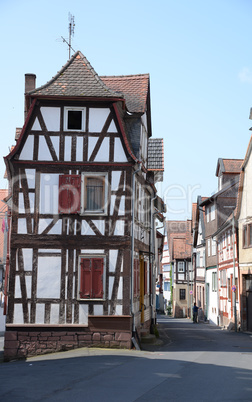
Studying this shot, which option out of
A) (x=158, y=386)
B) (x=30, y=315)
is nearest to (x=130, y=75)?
(x=30, y=315)

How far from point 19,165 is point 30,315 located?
216 inches

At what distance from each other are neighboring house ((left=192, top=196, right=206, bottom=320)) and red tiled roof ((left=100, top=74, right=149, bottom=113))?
26311mm

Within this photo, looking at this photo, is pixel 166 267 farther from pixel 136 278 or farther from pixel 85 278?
pixel 85 278

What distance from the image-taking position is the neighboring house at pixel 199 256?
169ft

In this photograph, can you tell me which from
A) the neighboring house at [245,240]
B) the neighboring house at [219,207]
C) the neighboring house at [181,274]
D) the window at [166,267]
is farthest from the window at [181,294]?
the neighboring house at [245,240]

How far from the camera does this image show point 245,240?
33.3 meters

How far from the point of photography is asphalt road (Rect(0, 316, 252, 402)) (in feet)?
35.0

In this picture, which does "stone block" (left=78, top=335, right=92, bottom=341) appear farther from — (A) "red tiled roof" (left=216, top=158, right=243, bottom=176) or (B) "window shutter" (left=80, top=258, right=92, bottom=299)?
(A) "red tiled roof" (left=216, top=158, right=243, bottom=176)

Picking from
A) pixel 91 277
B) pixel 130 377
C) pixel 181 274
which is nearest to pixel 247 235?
pixel 91 277

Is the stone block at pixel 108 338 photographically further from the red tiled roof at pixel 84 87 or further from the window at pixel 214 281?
the window at pixel 214 281

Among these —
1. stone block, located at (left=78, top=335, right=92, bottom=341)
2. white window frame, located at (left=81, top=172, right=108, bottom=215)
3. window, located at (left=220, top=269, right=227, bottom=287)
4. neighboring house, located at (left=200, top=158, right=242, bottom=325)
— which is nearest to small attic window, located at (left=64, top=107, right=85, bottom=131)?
white window frame, located at (left=81, top=172, right=108, bottom=215)

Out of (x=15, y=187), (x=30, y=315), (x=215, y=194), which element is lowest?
(x=30, y=315)

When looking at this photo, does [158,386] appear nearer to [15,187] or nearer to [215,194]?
[15,187]

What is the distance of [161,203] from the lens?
103 ft
